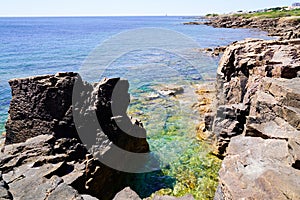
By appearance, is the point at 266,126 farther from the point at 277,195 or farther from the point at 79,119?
the point at 79,119

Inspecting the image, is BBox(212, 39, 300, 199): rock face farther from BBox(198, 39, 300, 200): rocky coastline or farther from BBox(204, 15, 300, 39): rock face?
BBox(204, 15, 300, 39): rock face

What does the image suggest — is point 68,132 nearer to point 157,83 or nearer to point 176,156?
point 176,156

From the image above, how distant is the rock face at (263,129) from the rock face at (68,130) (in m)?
4.83

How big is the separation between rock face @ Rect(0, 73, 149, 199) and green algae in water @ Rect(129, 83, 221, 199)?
1604 millimetres

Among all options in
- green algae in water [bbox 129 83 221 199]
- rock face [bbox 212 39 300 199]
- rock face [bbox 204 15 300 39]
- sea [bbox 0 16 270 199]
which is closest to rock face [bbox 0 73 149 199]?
green algae in water [bbox 129 83 221 199]

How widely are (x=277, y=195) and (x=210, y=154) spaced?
338 inches

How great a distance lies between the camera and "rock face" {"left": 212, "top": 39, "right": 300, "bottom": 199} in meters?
5.55

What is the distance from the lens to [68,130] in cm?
1109

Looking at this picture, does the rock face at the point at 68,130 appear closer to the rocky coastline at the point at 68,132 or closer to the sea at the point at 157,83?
the rocky coastline at the point at 68,132

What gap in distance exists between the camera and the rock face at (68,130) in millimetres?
9391

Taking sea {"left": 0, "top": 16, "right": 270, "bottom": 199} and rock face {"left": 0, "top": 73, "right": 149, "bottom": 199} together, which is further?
sea {"left": 0, "top": 16, "right": 270, "bottom": 199}

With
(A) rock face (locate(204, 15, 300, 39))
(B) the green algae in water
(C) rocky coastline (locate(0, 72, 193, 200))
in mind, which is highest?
(A) rock face (locate(204, 15, 300, 39))

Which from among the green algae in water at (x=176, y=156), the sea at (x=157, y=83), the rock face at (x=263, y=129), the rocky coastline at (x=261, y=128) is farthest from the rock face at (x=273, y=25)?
the rock face at (x=263, y=129)

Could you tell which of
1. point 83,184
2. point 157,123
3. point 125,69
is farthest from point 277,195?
point 125,69
